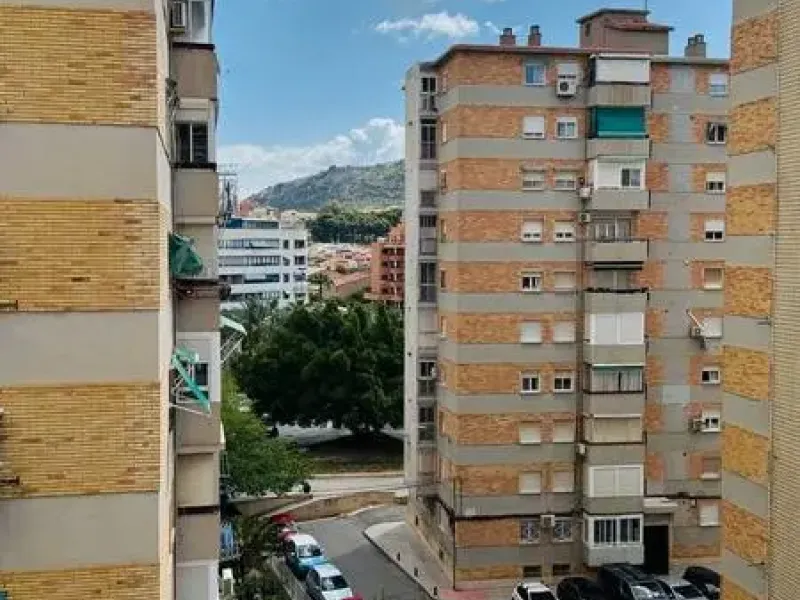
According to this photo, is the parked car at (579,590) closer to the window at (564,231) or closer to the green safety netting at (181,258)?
the window at (564,231)

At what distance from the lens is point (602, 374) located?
85.6ft

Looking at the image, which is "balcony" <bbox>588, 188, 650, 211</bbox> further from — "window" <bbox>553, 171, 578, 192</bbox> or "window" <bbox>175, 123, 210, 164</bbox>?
"window" <bbox>175, 123, 210, 164</bbox>

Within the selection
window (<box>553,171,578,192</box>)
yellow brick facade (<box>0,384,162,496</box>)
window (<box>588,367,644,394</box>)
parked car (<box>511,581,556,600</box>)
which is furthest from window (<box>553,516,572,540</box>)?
yellow brick facade (<box>0,384,162,496</box>)

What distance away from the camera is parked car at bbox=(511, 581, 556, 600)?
24.3m

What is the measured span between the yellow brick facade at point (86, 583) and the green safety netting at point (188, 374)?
2.53 m

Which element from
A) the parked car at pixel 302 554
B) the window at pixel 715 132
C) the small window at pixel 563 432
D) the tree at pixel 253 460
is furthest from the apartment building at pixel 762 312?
the tree at pixel 253 460

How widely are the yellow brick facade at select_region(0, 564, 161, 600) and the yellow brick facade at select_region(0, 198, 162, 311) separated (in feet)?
6.18

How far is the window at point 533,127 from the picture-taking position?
1017 inches

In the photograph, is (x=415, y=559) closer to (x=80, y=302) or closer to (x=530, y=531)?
(x=530, y=531)

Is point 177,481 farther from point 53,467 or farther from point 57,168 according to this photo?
point 57,168

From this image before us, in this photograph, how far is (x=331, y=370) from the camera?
142ft

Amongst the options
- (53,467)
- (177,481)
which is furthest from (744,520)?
(53,467)

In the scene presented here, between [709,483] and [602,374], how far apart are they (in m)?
4.96

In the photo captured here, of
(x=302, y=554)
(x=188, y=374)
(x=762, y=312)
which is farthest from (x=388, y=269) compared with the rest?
(x=188, y=374)
